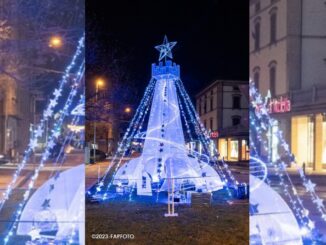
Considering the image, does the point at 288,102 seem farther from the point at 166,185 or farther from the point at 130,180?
the point at 130,180

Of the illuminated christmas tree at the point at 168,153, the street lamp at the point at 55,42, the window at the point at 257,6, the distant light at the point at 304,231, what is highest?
the window at the point at 257,6

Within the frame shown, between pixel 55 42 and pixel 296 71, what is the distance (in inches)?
84.7

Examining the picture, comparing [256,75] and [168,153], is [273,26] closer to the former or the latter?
[256,75]

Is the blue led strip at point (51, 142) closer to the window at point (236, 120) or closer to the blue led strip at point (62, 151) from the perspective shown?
the blue led strip at point (62, 151)

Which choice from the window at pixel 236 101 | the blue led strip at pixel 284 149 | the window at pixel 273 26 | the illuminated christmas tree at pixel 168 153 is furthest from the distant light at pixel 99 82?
the window at pixel 273 26

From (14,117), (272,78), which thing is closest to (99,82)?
(14,117)

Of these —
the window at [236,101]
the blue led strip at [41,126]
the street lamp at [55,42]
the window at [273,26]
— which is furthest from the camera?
the window at [273,26]

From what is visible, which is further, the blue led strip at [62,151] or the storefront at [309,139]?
the storefront at [309,139]

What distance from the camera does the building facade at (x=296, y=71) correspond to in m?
3.30

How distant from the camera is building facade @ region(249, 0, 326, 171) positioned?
330cm

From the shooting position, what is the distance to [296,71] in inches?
134

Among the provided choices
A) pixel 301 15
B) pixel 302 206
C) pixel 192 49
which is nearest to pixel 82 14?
pixel 192 49

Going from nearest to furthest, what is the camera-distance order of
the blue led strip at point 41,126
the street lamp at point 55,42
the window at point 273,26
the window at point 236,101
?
the window at point 236,101 → the blue led strip at point 41,126 → the street lamp at point 55,42 → the window at point 273,26

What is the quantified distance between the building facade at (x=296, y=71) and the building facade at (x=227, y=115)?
0.33 m
